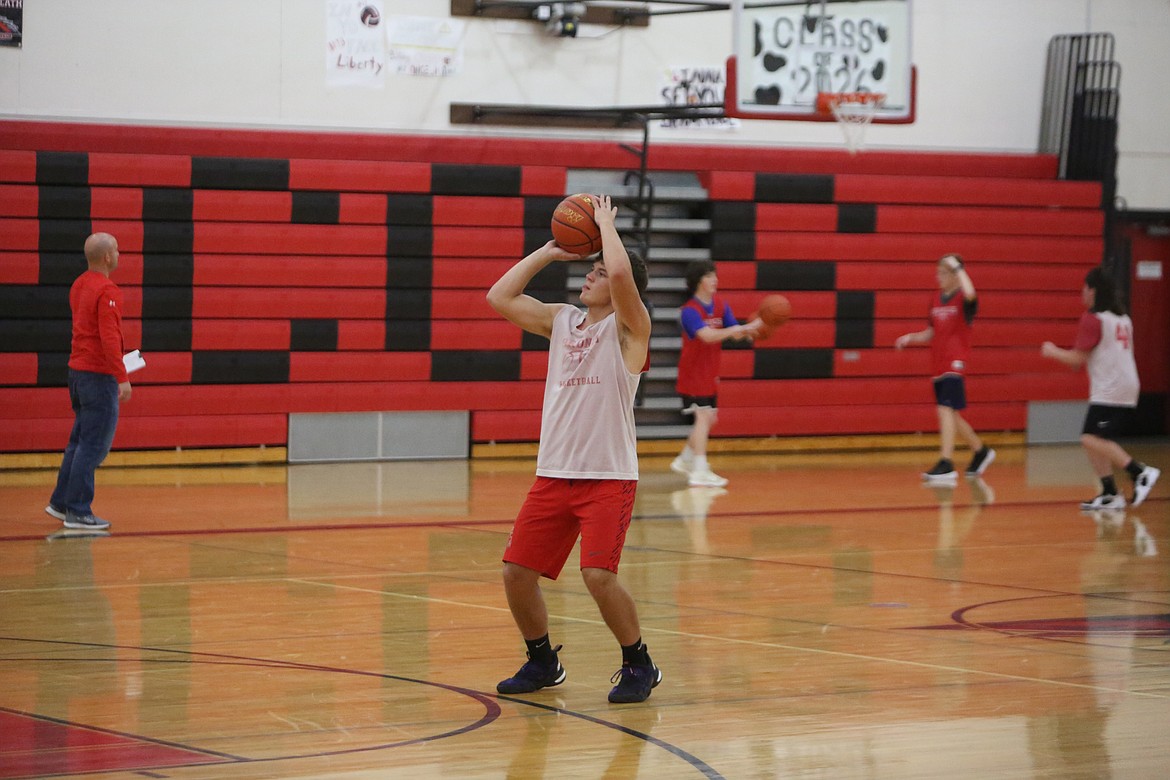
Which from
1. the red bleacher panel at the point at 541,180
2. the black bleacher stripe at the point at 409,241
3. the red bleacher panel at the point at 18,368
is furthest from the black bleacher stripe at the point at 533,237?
the red bleacher panel at the point at 18,368

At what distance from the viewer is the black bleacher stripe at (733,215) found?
14.3m

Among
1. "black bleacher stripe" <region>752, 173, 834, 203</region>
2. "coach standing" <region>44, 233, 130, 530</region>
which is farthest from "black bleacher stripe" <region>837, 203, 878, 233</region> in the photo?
"coach standing" <region>44, 233, 130, 530</region>

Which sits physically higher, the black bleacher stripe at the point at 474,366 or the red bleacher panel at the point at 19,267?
the red bleacher panel at the point at 19,267

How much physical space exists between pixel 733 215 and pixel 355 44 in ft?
12.7

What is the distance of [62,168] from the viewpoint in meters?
12.1

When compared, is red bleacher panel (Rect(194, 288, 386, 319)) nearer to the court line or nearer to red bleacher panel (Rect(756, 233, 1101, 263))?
red bleacher panel (Rect(756, 233, 1101, 263))

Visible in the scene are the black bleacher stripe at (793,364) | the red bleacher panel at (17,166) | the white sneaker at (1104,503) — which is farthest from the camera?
the black bleacher stripe at (793,364)

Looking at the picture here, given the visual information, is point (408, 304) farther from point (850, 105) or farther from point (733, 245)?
point (850, 105)

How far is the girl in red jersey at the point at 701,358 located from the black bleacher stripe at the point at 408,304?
9.29 feet

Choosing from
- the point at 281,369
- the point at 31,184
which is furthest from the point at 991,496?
the point at 31,184

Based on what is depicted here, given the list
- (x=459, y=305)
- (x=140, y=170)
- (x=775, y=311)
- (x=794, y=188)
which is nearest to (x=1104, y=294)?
(x=775, y=311)

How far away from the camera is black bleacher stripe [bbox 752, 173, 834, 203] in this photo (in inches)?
569

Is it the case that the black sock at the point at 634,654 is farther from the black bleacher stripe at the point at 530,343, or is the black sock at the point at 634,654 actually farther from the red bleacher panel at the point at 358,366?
the black bleacher stripe at the point at 530,343

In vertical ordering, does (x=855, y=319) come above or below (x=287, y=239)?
below
